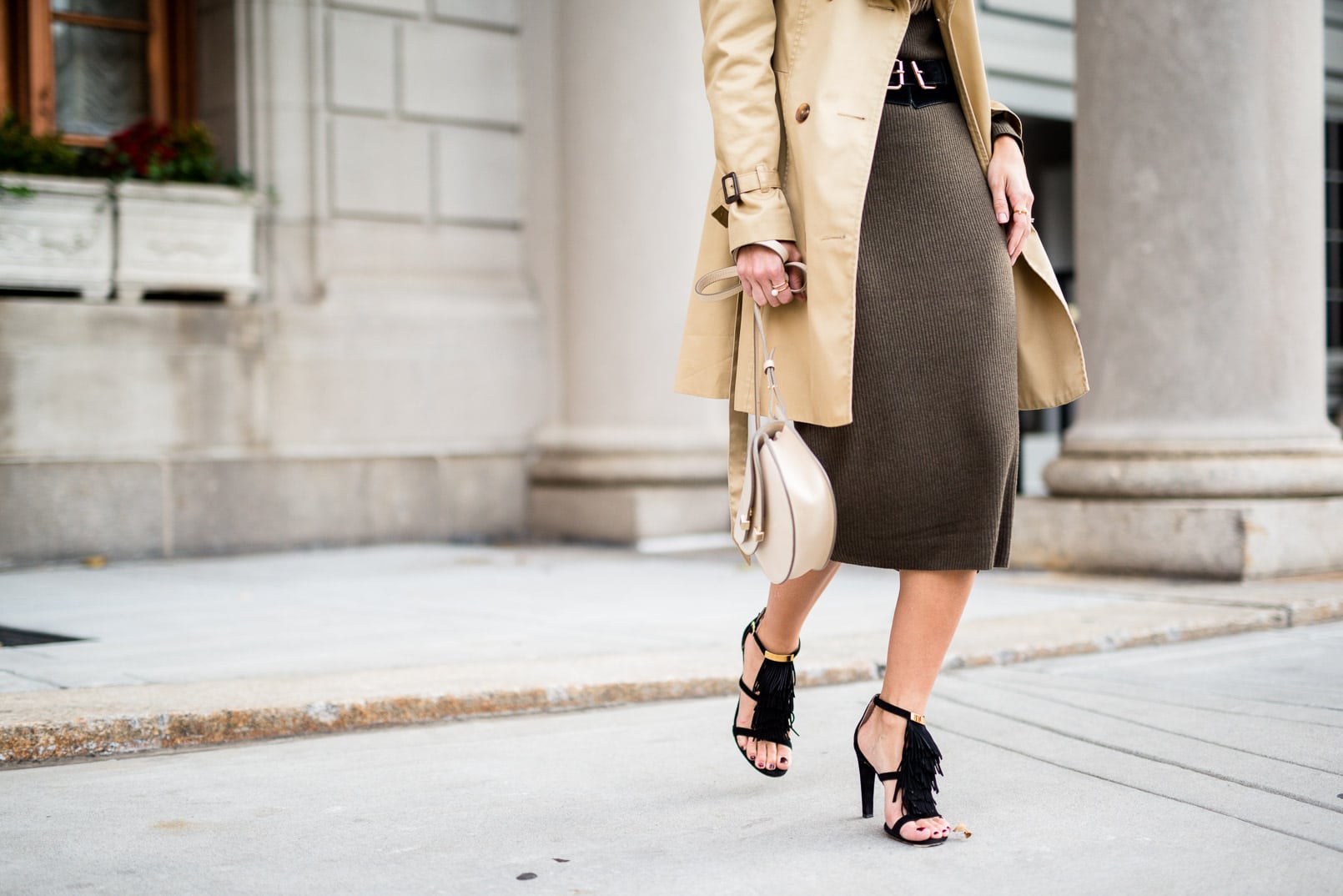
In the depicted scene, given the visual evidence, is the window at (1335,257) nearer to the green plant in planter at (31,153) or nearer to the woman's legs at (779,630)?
the green plant in planter at (31,153)

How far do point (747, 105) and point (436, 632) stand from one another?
2.94m

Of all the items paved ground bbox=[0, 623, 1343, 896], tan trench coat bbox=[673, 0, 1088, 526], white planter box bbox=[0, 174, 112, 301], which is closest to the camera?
paved ground bbox=[0, 623, 1343, 896]

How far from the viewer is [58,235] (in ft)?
24.7

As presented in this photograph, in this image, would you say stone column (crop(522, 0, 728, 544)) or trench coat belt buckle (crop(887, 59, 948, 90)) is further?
stone column (crop(522, 0, 728, 544))

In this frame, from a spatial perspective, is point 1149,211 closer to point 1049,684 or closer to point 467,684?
point 1049,684

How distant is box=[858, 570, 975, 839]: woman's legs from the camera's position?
2.77 m

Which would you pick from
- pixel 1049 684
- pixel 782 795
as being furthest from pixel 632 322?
pixel 782 795

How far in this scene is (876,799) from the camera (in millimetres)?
3135

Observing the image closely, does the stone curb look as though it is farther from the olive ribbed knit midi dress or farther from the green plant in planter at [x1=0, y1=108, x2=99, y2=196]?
the green plant in planter at [x1=0, y1=108, x2=99, y2=196]

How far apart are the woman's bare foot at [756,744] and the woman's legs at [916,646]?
13.5 inches

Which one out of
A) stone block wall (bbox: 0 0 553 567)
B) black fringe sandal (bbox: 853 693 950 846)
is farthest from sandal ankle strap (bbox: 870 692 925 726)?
stone block wall (bbox: 0 0 553 567)

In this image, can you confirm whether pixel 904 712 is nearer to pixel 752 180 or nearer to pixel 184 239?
pixel 752 180

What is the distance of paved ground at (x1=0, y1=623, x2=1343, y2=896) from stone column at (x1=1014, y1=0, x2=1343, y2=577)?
2367mm

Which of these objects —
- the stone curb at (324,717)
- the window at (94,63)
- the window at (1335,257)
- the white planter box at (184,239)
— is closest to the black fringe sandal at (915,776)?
the stone curb at (324,717)
